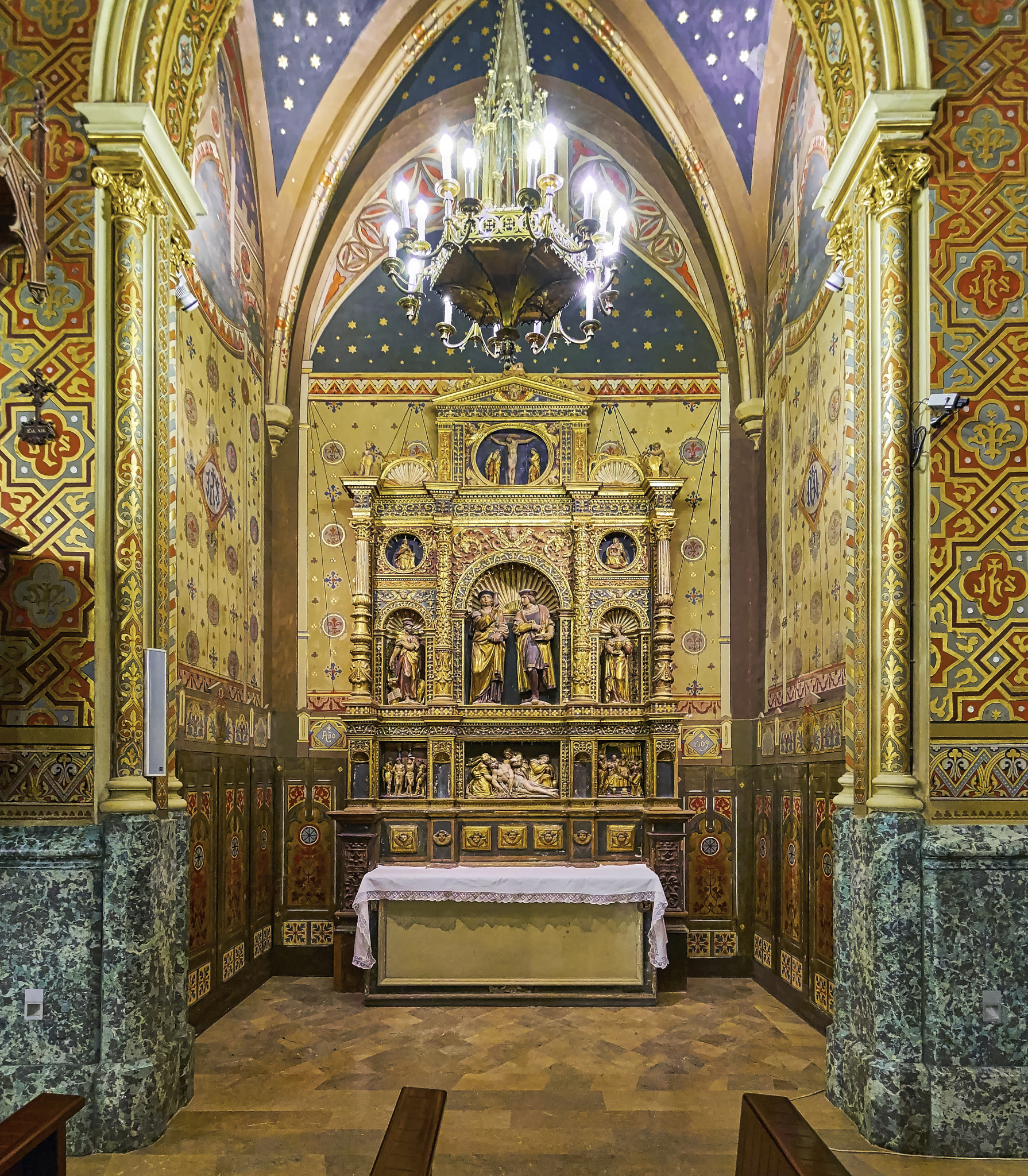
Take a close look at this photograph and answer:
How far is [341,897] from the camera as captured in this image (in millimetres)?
8312

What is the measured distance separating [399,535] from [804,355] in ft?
12.2

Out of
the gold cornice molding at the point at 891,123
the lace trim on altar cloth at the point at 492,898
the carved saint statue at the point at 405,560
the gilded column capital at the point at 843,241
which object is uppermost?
the gold cornice molding at the point at 891,123

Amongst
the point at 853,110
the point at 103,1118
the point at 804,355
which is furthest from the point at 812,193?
the point at 103,1118

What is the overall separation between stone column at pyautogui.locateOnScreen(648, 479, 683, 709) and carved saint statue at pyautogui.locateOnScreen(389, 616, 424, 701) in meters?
2.02

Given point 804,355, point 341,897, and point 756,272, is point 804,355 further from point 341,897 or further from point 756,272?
point 341,897

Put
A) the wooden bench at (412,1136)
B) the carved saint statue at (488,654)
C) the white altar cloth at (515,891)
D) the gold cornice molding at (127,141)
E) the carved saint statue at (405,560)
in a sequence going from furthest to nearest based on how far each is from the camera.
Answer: the carved saint statue at (405,560)
the carved saint statue at (488,654)
the white altar cloth at (515,891)
the gold cornice molding at (127,141)
the wooden bench at (412,1136)

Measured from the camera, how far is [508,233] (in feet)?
17.5

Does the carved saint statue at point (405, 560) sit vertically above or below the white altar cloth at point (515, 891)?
above

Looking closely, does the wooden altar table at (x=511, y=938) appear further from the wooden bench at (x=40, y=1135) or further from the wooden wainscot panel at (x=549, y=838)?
the wooden bench at (x=40, y=1135)

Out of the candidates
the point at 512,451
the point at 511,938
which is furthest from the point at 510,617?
the point at 511,938

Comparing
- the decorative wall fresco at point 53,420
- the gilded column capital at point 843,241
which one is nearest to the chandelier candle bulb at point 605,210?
the gilded column capital at point 843,241

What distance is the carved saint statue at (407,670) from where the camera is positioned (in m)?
9.10

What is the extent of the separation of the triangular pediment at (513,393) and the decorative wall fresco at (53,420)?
4409mm

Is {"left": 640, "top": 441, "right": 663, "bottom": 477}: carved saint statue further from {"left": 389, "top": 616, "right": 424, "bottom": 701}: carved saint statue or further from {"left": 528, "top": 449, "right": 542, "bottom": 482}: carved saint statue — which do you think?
{"left": 389, "top": 616, "right": 424, "bottom": 701}: carved saint statue
